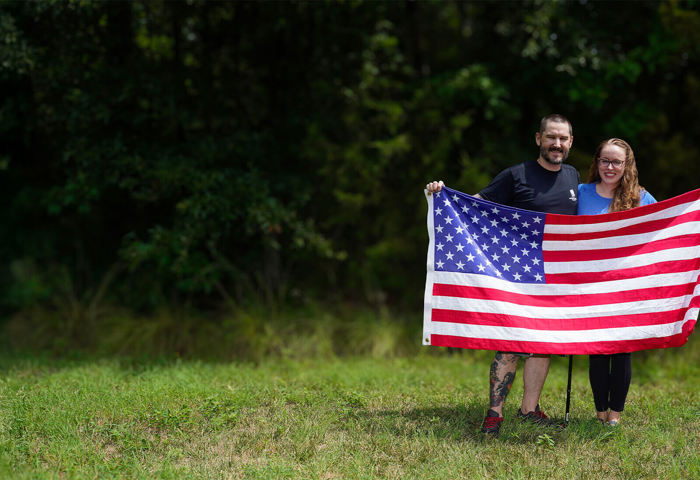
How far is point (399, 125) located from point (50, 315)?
6.39 metres

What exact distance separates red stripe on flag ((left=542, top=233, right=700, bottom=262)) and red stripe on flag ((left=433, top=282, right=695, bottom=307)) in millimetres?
291

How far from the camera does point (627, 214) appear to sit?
15.9ft

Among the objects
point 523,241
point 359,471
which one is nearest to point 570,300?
point 523,241

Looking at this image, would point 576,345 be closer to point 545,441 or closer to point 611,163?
point 545,441

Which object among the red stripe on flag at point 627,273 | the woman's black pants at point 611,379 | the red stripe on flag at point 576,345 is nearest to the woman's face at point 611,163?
the red stripe on flag at point 627,273

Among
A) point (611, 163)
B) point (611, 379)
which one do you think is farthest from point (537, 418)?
point (611, 163)

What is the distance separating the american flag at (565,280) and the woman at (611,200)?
15 cm

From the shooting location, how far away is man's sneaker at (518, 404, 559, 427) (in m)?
5.11

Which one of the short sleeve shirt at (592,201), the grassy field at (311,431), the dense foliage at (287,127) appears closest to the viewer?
the grassy field at (311,431)

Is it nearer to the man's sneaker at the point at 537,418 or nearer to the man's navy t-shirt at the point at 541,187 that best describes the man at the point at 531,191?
the man's navy t-shirt at the point at 541,187

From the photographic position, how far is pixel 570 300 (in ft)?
16.1

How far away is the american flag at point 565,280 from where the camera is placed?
481 centimetres

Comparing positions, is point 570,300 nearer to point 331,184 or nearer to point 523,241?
point 523,241

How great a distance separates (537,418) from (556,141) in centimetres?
228
